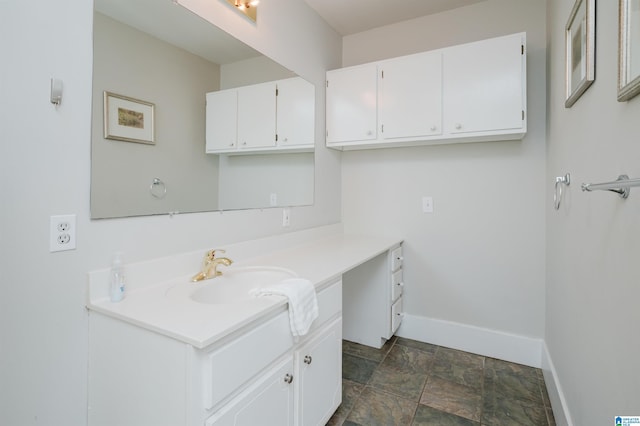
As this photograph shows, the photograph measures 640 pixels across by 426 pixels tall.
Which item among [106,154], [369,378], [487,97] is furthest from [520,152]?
[106,154]

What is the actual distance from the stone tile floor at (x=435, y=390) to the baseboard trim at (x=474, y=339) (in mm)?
59

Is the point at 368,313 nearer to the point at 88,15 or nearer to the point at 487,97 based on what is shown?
the point at 487,97

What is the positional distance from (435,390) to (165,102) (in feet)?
7.12

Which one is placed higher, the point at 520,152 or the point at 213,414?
the point at 520,152

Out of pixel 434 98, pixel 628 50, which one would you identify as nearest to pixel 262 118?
pixel 434 98

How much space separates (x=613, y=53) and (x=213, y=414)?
1.61m

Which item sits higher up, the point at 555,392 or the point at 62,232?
the point at 62,232

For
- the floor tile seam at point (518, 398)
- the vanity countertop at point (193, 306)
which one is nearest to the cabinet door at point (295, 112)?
the vanity countertop at point (193, 306)

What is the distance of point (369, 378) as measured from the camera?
2.07 m

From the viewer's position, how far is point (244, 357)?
1009 millimetres

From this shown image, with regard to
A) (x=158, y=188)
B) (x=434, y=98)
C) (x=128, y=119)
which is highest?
(x=434, y=98)

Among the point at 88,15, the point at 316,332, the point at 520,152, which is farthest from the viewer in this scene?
the point at 520,152

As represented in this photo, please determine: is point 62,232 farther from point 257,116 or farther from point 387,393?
point 387,393

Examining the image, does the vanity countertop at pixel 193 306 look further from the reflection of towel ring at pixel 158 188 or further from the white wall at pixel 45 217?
the reflection of towel ring at pixel 158 188
